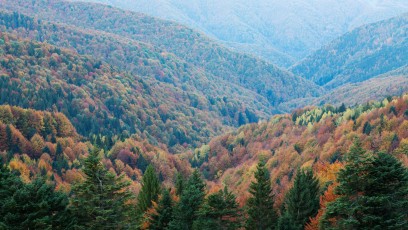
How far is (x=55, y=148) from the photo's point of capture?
168 m

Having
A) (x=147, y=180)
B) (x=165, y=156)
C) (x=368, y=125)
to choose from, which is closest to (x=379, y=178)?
(x=147, y=180)

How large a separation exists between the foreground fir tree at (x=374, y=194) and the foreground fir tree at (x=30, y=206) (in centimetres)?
2289

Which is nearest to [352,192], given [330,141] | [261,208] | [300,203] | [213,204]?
[213,204]

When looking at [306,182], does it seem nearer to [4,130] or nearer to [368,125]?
[368,125]

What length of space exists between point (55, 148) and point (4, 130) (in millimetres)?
20428

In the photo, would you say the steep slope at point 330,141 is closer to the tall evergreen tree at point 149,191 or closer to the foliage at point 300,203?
the tall evergreen tree at point 149,191

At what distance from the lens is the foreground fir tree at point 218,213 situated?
4381 cm

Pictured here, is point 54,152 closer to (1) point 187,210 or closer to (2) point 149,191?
(2) point 149,191

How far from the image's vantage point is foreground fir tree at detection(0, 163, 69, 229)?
33500 mm

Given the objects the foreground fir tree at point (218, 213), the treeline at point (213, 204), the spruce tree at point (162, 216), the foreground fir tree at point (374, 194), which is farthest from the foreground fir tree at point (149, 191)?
the foreground fir tree at point (374, 194)

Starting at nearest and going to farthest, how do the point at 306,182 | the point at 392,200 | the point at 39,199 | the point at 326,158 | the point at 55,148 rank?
the point at 392,200
the point at 39,199
the point at 306,182
the point at 326,158
the point at 55,148

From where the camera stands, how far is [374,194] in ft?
104

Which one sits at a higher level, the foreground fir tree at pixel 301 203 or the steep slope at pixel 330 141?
the steep slope at pixel 330 141

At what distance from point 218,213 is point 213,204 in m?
1.04
